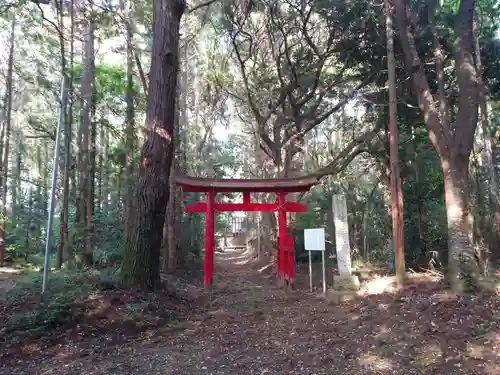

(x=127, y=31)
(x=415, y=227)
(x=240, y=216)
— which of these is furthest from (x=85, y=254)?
(x=240, y=216)

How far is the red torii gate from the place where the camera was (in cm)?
1115

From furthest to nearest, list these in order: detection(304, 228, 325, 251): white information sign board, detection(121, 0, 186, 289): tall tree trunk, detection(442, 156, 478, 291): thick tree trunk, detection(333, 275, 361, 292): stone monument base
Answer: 1. detection(304, 228, 325, 251): white information sign board
2. detection(333, 275, 361, 292): stone monument base
3. detection(121, 0, 186, 289): tall tree trunk
4. detection(442, 156, 478, 291): thick tree trunk

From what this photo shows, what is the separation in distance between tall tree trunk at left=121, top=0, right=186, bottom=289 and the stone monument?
414cm

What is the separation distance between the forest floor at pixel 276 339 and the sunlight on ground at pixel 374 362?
0.01 m

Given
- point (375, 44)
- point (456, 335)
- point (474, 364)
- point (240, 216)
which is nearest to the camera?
point (474, 364)

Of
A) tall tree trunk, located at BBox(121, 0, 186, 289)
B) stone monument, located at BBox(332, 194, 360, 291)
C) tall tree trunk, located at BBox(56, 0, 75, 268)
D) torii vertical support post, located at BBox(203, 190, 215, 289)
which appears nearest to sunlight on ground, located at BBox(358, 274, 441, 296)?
stone monument, located at BBox(332, 194, 360, 291)

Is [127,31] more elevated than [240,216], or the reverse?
[127,31]

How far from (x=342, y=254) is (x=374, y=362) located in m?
5.08

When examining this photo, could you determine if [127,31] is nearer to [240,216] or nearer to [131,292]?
[131,292]

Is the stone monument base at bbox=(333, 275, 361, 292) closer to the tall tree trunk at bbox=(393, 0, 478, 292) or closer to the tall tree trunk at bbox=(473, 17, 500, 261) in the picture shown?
the tall tree trunk at bbox=(393, 0, 478, 292)

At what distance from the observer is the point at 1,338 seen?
5070mm

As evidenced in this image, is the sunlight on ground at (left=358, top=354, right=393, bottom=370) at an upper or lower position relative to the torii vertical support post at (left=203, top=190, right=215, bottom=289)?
lower

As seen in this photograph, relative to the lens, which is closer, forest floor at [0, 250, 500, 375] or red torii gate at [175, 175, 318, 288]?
forest floor at [0, 250, 500, 375]

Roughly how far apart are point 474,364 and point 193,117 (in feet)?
64.7
